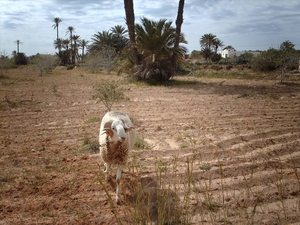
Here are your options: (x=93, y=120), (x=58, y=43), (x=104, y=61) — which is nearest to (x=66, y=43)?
(x=58, y=43)

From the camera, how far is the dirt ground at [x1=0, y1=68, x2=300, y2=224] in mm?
3729

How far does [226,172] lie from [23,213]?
3566mm

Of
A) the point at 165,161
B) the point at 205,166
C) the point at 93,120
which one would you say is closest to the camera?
the point at 205,166

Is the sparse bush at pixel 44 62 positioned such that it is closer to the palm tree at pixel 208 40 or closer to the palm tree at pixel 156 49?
the palm tree at pixel 156 49

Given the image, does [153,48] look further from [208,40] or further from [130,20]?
[208,40]

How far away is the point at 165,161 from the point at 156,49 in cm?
1443

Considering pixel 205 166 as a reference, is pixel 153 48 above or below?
above

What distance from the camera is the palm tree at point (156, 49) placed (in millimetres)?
18859

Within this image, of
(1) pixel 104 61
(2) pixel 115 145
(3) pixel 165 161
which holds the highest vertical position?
(1) pixel 104 61

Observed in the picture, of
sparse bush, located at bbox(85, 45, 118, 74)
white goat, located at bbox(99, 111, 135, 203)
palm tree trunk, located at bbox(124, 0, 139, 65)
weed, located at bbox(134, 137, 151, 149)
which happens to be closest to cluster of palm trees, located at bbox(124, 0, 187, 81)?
palm tree trunk, located at bbox(124, 0, 139, 65)

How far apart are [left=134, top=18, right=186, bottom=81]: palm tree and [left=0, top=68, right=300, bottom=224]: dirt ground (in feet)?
24.9

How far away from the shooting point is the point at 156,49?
62.3 feet

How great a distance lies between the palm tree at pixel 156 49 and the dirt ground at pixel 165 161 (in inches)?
299

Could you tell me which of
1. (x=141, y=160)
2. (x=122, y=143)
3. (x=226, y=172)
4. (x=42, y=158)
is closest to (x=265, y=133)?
(x=226, y=172)
